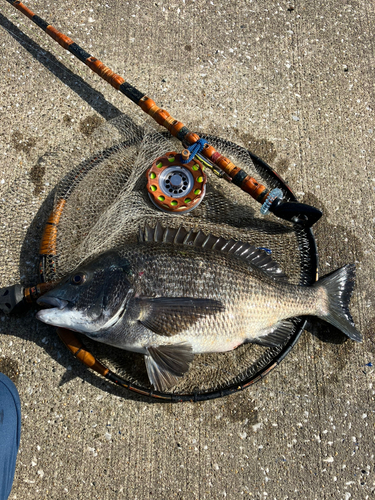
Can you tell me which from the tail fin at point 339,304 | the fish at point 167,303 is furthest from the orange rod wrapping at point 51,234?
the tail fin at point 339,304

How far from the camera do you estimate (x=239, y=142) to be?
10.5ft

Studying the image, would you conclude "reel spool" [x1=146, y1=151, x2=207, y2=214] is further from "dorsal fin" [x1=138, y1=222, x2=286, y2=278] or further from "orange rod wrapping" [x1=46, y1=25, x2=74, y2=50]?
"orange rod wrapping" [x1=46, y1=25, x2=74, y2=50]

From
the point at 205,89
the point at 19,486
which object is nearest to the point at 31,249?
the point at 19,486

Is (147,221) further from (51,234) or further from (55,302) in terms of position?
(55,302)

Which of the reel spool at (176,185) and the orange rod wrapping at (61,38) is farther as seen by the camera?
the orange rod wrapping at (61,38)

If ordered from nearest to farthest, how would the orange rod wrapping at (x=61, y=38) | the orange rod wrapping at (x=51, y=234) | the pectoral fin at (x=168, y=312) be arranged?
the pectoral fin at (x=168, y=312)
the orange rod wrapping at (x=51, y=234)
the orange rod wrapping at (x=61, y=38)

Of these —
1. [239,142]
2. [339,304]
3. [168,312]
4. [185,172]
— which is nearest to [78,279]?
[168,312]

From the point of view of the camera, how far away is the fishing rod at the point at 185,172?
244 centimetres

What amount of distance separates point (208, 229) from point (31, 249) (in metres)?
1.44

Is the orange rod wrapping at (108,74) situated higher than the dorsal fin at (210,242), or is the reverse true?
the orange rod wrapping at (108,74)

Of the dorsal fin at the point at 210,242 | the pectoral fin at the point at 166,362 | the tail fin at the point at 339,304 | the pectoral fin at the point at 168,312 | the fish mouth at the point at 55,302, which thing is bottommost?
the fish mouth at the point at 55,302

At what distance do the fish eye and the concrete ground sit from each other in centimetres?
71

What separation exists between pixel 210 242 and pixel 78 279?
92 cm

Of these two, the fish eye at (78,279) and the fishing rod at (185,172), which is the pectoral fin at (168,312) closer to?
the fish eye at (78,279)
